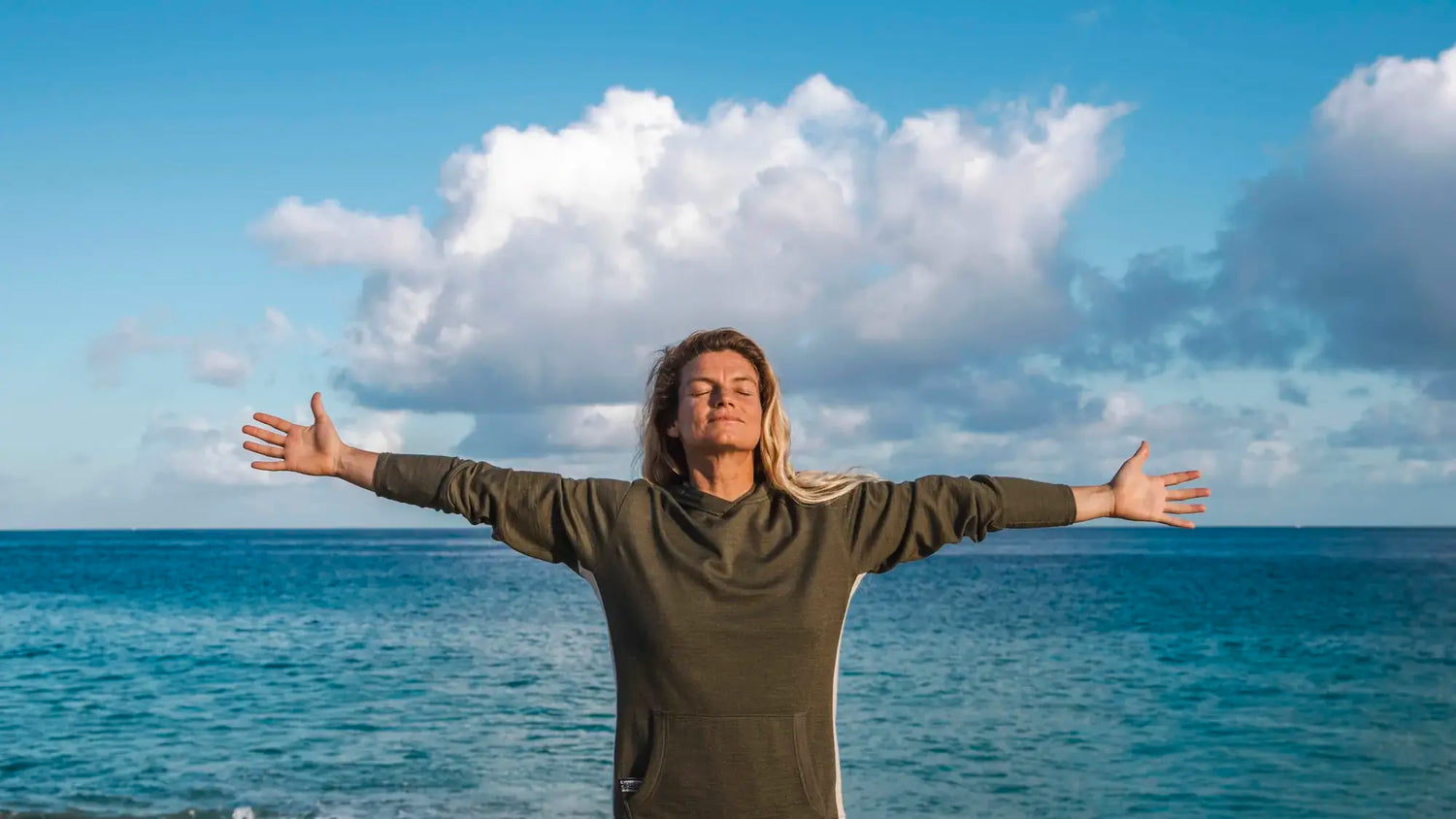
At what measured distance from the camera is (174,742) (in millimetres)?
18188

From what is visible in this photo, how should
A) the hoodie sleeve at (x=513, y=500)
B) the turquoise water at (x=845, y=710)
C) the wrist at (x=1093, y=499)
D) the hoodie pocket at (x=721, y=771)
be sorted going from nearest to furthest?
the hoodie pocket at (x=721, y=771), the hoodie sleeve at (x=513, y=500), the wrist at (x=1093, y=499), the turquoise water at (x=845, y=710)

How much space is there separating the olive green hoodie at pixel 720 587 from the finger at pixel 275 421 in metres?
0.45

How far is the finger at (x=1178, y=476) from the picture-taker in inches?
182

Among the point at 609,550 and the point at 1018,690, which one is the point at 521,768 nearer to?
the point at 1018,690

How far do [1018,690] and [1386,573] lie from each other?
58.6 m

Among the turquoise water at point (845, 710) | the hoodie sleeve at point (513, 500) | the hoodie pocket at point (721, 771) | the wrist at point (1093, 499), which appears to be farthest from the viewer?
the turquoise water at point (845, 710)

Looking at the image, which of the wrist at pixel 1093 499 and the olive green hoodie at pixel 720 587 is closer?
the olive green hoodie at pixel 720 587

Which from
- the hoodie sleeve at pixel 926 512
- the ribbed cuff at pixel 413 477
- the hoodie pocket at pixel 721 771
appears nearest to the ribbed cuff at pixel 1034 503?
the hoodie sleeve at pixel 926 512

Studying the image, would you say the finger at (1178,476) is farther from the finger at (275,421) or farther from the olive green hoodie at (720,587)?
the finger at (275,421)

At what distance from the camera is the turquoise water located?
14.8m

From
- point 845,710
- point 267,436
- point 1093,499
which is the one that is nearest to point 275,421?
point 267,436

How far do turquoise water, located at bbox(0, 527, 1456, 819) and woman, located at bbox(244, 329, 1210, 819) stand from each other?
405 inches

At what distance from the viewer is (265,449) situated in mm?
4383

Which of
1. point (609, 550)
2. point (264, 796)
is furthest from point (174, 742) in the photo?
point (609, 550)
